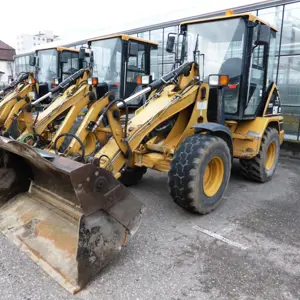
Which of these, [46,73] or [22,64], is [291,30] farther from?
[22,64]

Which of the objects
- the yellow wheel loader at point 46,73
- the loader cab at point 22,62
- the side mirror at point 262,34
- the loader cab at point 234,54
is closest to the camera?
the side mirror at point 262,34

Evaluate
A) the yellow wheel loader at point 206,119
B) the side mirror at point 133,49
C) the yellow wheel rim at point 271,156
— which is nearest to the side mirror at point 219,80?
the yellow wheel loader at point 206,119

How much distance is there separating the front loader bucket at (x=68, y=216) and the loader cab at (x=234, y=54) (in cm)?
241

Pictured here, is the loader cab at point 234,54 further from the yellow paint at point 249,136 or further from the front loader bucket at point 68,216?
the front loader bucket at point 68,216

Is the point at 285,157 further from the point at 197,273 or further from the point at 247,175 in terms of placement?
the point at 197,273

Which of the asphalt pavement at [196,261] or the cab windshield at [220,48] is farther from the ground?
the cab windshield at [220,48]

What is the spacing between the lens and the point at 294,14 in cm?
847

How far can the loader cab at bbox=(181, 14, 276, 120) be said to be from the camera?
14.8 ft

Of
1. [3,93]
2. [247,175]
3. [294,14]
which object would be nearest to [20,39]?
[3,93]

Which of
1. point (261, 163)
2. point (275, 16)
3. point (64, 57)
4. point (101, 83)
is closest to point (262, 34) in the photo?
point (261, 163)

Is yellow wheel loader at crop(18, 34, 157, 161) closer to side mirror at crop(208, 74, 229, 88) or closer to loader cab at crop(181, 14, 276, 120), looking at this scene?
loader cab at crop(181, 14, 276, 120)

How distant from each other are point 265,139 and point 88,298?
149 inches

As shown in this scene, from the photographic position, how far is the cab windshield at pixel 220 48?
15.0ft

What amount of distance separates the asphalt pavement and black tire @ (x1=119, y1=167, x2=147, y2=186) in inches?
27.0
